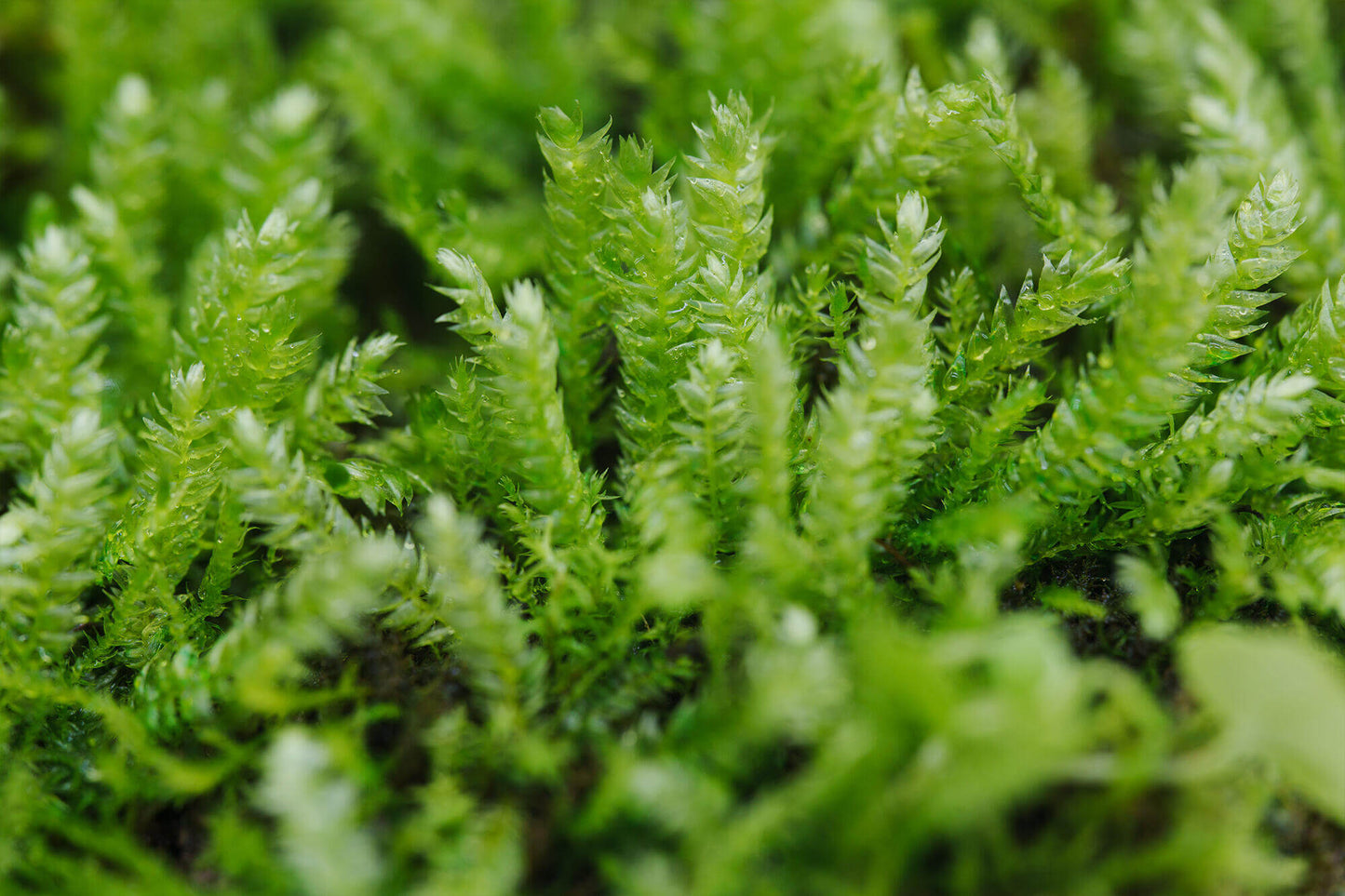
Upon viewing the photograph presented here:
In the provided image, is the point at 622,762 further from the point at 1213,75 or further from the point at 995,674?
the point at 1213,75

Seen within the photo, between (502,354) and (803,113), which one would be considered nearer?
(502,354)

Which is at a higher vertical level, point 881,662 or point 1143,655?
point 881,662

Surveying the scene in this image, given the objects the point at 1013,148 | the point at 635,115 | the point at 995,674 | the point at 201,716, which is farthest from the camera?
the point at 635,115

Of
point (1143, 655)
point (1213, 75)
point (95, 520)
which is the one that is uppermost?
point (1213, 75)

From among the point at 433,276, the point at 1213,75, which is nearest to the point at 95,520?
the point at 433,276

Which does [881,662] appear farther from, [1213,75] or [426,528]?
[1213,75]

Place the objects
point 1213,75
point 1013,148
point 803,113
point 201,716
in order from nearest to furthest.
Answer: point 201,716 < point 1013,148 < point 1213,75 < point 803,113
